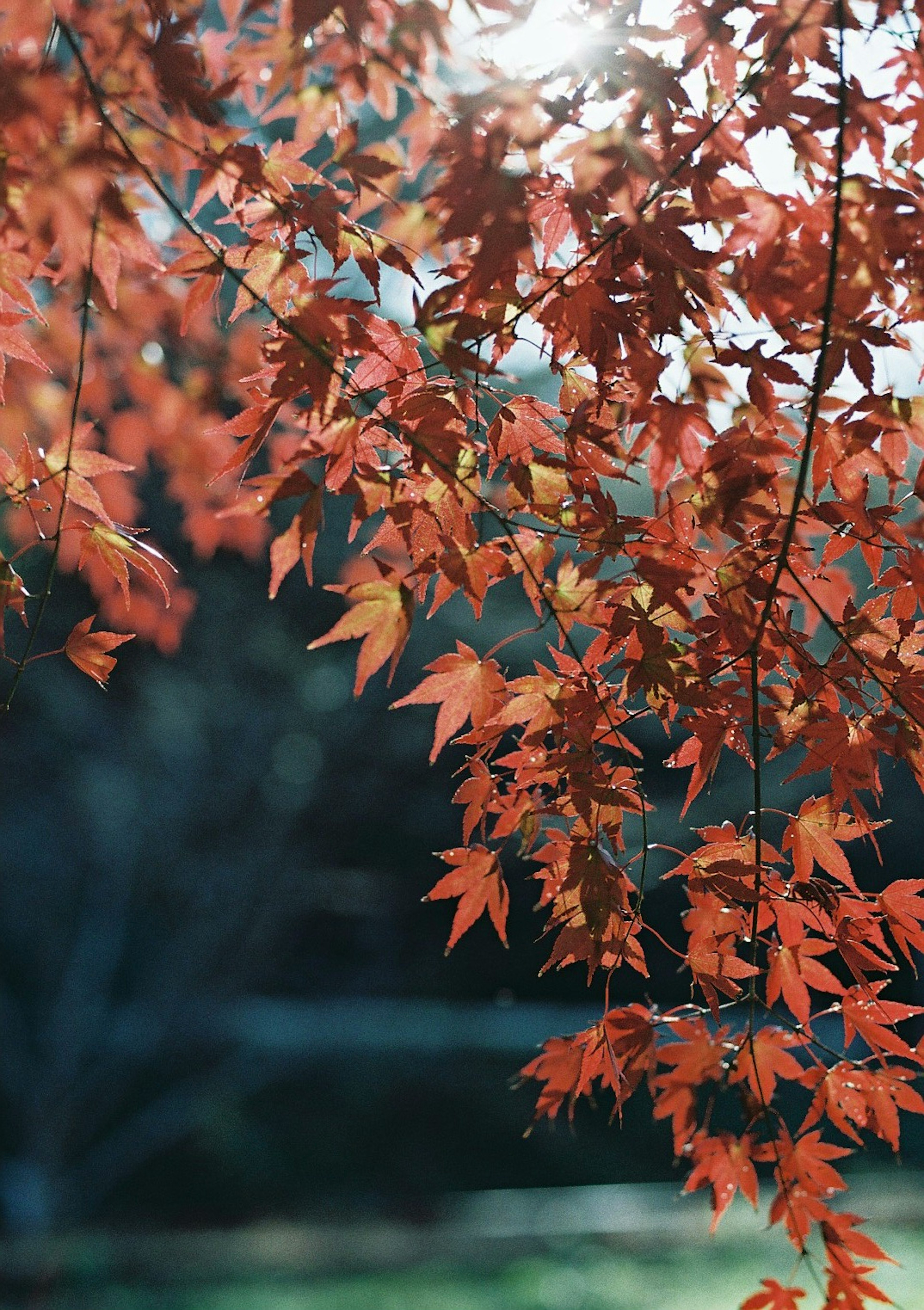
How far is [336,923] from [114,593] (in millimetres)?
3907

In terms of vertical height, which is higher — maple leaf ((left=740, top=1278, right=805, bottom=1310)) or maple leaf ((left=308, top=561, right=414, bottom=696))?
maple leaf ((left=308, top=561, right=414, bottom=696))

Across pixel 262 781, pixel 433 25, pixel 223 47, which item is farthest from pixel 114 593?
pixel 262 781

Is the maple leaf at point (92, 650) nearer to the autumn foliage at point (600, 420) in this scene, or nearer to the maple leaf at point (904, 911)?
the autumn foliage at point (600, 420)

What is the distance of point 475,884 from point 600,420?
1.57 ft

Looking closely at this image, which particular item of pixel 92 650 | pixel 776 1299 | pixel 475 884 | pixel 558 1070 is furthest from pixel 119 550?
pixel 776 1299

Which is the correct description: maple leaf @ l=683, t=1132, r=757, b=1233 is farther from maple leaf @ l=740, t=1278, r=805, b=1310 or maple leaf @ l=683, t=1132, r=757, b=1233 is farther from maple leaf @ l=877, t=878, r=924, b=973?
maple leaf @ l=877, t=878, r=924, b=973

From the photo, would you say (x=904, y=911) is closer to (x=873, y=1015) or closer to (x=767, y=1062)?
(x=873, y=1015)

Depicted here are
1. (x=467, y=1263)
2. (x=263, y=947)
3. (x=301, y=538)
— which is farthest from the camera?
(x=263, y=947)

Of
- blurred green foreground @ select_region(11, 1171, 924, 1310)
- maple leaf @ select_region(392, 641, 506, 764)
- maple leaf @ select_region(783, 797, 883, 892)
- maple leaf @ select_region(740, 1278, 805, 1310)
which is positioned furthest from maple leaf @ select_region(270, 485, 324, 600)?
blurred green foreground @ select_region(11, 1171, 924, 1310)

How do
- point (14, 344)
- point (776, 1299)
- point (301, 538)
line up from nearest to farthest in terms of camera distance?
point (301, 538), point (14, 344), point (776, 1299)

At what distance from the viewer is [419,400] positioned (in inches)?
38.4


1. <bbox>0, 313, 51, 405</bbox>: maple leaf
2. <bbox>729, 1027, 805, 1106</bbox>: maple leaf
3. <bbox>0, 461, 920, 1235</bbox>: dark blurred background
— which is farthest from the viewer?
<bbox>0, 461, 920, 1235</bbox>: dark blurred background

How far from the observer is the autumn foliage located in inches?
34.8

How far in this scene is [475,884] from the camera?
110cm
